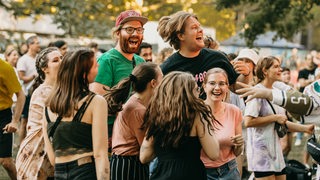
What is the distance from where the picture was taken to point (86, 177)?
536cm

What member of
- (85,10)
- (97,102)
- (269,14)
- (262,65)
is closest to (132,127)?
(97,102)

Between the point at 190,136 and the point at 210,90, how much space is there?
1.43 meters

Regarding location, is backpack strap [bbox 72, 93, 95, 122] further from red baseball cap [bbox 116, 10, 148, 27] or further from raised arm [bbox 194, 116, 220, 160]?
red baseball cap [bbox 116, 10, 148, 27]

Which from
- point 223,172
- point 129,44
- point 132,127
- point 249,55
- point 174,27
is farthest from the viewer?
point 249,55

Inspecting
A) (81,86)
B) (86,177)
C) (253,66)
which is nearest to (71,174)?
(86,177)

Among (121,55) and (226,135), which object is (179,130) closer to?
(226,135)

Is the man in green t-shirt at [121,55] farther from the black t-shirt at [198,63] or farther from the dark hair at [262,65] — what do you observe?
the dark hair at [262,65]

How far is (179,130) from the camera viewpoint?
546 centimetres

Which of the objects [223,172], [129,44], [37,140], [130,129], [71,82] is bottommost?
[223,172]

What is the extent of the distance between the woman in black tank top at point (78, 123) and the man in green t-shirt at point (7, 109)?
3679 mm

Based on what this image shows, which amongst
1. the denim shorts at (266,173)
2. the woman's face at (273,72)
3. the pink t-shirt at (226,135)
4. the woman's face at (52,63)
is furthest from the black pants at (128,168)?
the woman's face at (273,72)

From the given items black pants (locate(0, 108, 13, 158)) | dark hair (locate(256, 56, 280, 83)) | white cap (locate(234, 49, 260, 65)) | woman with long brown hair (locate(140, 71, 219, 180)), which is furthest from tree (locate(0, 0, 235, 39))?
woman with long brown hair (locate(140, 71, 219, 180))

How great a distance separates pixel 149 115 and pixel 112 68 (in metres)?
1.42

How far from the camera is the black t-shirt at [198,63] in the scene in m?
6.90
